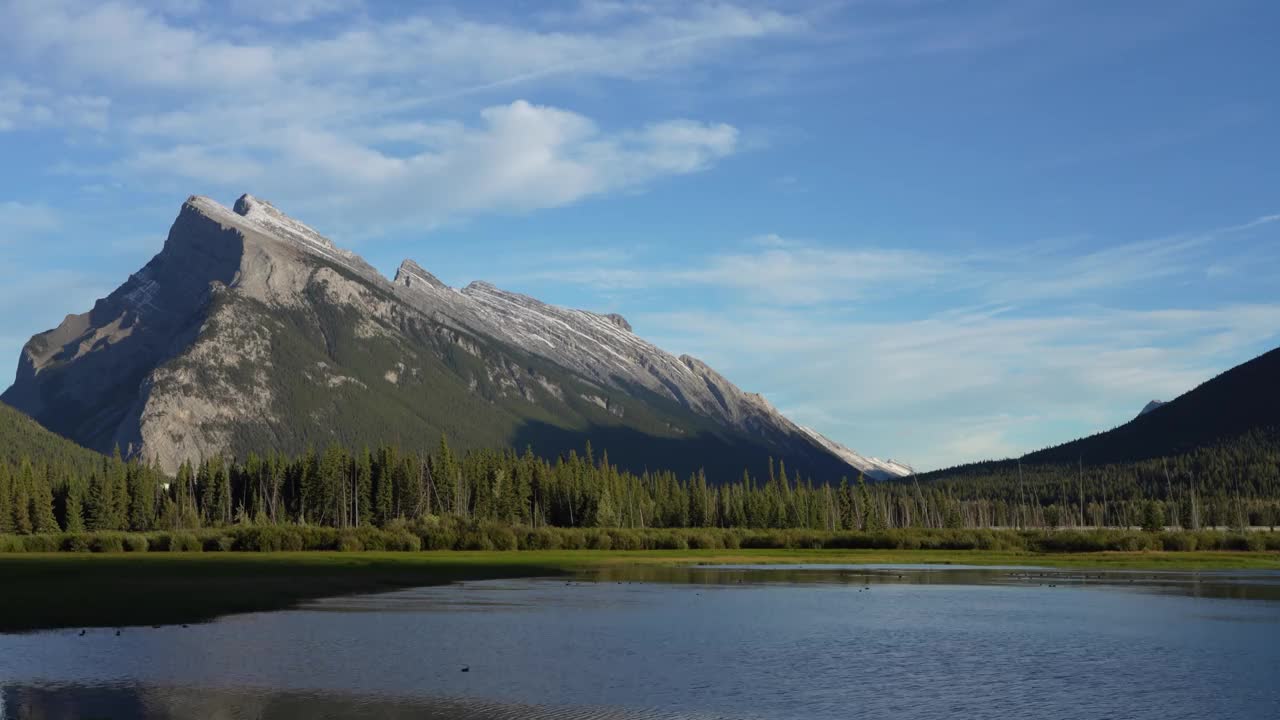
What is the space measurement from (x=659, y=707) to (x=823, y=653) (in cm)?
1433

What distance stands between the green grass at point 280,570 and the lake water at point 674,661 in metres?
7.27

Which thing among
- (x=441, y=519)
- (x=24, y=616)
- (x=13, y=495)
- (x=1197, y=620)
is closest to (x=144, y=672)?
(x=24, y=616)

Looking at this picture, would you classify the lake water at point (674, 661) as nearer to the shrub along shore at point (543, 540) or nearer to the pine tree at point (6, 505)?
the shrub along shore at point (543, 540)

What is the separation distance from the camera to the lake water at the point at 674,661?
33938mm

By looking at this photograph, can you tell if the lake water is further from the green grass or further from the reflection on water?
the green grass

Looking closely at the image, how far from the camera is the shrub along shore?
495 feet

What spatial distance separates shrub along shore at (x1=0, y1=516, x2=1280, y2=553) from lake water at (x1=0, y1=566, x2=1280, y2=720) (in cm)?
8231

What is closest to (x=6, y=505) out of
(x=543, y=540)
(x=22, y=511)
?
(x=22, y=511)

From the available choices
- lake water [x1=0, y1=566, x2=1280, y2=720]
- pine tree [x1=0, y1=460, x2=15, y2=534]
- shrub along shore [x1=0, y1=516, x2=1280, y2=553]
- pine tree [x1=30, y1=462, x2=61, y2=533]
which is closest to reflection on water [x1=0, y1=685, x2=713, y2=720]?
lake water [x1=0, y1=566, x2=1280, y2=720]

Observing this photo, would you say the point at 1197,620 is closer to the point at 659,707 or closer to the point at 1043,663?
the point at 1043,663

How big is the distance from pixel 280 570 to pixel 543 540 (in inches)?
2370

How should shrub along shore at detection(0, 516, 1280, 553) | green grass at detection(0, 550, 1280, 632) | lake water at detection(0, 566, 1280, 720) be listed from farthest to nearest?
shrub along shore at detection(0, 516, 1280, 553) → green grass at detection(0, 550, 1280, 632) → lake water at detection(0, 566, 1280, 720)

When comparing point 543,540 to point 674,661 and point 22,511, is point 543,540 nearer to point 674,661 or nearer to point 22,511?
point 22,511

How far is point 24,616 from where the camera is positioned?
58594mm
